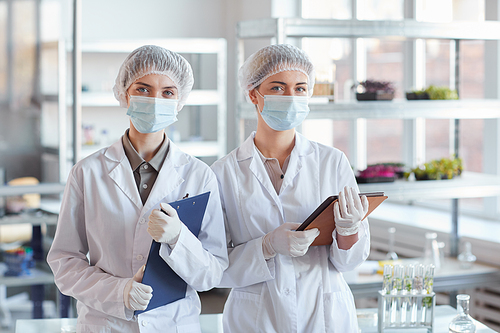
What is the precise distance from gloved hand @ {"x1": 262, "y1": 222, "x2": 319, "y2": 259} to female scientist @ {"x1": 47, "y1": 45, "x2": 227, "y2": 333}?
0.44ft

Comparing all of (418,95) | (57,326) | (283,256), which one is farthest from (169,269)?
(418,95)

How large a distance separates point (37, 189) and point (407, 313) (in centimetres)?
196

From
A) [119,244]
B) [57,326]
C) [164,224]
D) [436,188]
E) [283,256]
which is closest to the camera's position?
[164,224]

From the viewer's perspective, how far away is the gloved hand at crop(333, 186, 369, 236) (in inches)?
58.6

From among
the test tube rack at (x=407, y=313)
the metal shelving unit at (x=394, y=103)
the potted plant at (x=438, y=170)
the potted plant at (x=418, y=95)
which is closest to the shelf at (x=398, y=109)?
the metal shelving unit at (x=394, y=103)

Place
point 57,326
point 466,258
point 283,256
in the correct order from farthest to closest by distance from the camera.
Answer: point 466,258 < point 57,326 < point 283,256

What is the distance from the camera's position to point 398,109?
9.49 feet

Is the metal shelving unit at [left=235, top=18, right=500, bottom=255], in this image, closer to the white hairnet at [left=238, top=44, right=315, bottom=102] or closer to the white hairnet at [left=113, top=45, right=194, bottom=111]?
the white hairnet at [left=238, top=44, right=315, bottom=102]

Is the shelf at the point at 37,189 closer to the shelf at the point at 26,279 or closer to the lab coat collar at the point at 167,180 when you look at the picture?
the shelf at the point at 26,279

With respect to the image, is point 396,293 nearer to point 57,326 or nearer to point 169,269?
point 169,269

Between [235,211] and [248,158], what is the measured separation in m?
0.18

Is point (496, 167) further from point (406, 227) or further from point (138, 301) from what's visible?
point (138, 301)

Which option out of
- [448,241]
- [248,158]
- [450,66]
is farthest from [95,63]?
[248,158]

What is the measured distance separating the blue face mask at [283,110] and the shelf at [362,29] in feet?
3.34
